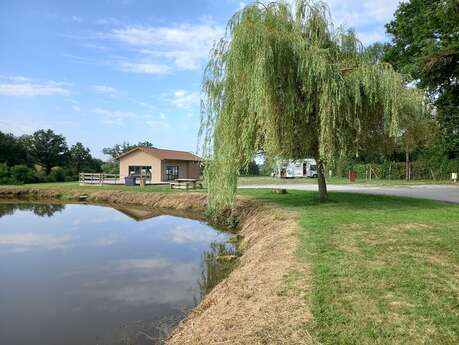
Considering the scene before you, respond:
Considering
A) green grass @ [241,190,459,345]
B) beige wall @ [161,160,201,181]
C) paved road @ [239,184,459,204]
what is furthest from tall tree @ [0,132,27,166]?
green grass @ [241,190,459,345]

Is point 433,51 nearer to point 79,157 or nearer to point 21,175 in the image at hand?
point 21,175

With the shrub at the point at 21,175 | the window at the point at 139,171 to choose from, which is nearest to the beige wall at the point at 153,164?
the window at the point at 139,171

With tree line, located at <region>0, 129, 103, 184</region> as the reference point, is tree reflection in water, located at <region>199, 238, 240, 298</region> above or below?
below

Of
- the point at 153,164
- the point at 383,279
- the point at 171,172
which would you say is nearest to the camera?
the point at 383,279

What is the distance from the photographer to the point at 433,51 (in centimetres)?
1986

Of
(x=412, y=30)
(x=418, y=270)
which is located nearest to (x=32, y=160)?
(x=412, y=30)

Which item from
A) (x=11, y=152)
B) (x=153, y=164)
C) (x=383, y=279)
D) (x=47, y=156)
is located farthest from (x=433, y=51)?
(x=47, y=156)

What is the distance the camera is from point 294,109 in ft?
35.7

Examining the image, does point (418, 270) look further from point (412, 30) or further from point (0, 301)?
point (412, 30)

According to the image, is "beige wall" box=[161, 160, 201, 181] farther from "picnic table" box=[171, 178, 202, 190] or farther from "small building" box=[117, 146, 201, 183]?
"picnic table" box=[171, 178, 202, 190]

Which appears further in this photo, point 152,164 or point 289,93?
point 152,164

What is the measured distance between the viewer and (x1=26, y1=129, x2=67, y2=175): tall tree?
49.1 meters

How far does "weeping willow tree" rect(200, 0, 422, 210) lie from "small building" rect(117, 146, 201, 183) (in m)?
22.1

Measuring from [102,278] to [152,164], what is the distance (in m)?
26.5
